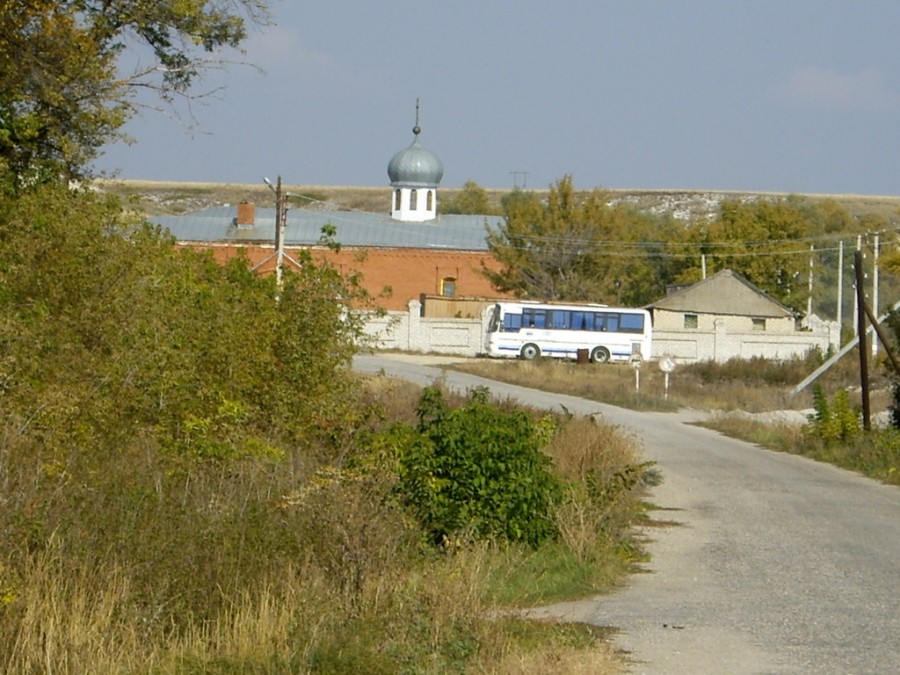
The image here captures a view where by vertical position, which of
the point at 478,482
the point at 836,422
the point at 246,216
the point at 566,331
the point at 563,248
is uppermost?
the point at 246,216

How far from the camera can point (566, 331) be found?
63656mm

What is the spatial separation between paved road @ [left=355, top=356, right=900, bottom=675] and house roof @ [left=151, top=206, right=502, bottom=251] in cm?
5746

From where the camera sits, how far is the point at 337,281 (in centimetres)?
1748

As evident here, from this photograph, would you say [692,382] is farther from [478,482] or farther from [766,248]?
[478,482]

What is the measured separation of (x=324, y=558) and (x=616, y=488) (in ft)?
19.8

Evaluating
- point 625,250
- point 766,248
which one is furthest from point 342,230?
point 766,248

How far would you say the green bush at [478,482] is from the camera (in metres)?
13.4

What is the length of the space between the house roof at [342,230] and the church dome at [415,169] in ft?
9.48

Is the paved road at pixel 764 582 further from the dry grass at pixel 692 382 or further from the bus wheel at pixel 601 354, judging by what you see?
the bus wheel at pixel 601 354

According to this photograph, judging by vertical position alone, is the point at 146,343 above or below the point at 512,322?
below

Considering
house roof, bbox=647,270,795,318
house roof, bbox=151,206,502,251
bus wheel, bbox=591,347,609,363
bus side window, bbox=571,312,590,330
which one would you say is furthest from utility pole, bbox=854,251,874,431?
house roof, bbox=151,206,502,251

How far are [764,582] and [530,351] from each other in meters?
50.6

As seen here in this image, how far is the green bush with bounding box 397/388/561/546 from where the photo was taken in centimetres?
1339

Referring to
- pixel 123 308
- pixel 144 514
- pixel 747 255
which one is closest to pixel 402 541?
pixel 144 514
